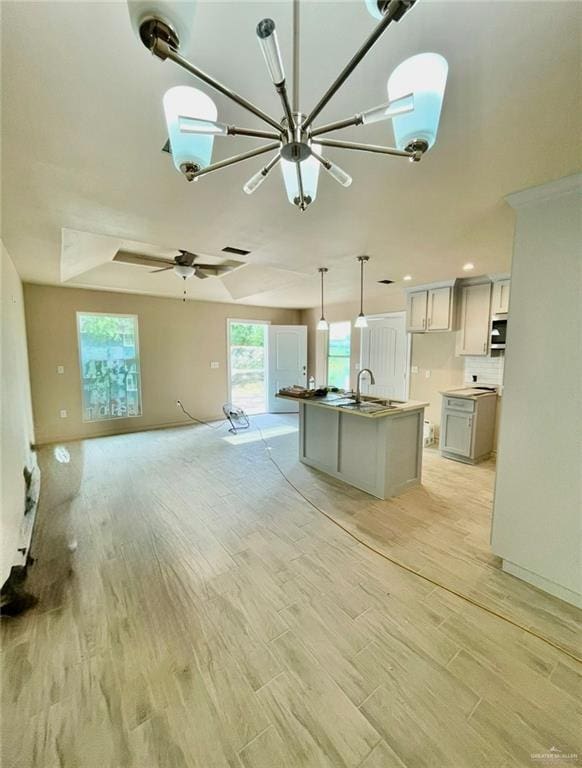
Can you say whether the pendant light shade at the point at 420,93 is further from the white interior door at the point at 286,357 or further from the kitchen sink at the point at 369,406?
the white interior door at the point at 286,357

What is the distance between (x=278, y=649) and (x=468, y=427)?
11.6ft

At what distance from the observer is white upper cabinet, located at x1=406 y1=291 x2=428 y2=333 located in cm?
470

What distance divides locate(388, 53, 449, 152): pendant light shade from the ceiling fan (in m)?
3.15

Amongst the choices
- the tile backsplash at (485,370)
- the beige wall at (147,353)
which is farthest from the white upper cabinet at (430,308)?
the beige wall at (147,353)

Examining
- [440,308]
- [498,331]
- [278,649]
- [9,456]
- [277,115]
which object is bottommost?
[278,649]

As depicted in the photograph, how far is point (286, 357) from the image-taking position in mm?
7109

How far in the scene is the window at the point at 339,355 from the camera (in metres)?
6.55

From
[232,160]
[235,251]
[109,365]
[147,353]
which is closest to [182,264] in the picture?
[235,251]

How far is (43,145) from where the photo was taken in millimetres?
1482

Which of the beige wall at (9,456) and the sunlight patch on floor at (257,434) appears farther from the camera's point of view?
the sunlight patch on floor at (257,434)

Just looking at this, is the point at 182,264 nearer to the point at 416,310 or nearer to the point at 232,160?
the point at 232,160

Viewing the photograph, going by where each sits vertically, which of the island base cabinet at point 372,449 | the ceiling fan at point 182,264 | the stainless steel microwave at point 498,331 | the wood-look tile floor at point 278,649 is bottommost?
the wood-look tile floor at point 278,649

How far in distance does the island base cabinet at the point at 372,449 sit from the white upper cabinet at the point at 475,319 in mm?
1734

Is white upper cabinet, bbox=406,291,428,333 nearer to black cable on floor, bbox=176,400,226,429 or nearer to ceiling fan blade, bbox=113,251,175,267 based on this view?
ceiling fan blade, bbox=113,251,175,267
